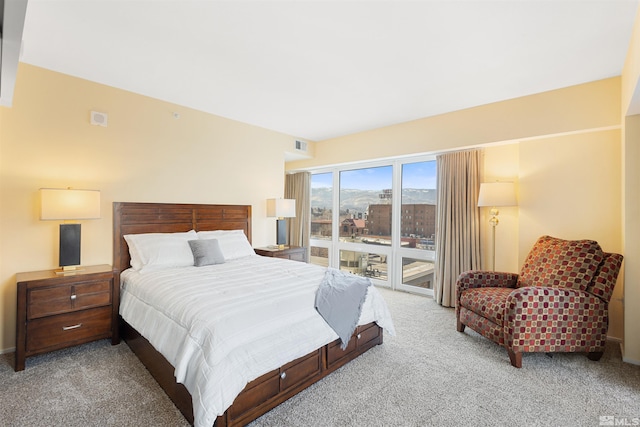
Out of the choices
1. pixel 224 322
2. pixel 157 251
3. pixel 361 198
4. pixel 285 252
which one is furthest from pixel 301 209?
pixel 224 322

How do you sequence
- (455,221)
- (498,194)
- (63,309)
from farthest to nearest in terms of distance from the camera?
(455,221) < (498,194) < (63,309)

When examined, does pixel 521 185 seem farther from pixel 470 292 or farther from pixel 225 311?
pixel 225 311

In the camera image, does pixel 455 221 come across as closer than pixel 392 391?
No

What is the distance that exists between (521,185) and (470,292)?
5.24ft

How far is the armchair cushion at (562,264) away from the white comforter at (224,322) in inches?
65.9

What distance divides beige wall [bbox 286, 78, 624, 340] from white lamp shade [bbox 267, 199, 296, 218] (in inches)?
84.8

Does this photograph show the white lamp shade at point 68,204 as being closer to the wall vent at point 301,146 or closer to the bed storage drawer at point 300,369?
the bed storage drawer at point 300,369

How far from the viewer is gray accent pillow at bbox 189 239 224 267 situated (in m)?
3.29

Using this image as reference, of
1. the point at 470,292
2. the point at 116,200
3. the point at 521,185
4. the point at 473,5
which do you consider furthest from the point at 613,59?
the point at 116,200

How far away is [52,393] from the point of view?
2.13 metres

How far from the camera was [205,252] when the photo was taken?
3346 mm

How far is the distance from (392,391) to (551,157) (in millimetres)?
3219

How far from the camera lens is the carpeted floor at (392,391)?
190 cm

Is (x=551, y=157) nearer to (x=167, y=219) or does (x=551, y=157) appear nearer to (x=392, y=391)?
(x=392, y=391)
